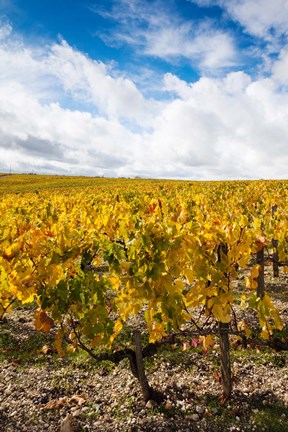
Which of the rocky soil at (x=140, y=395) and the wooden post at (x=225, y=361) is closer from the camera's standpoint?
the rocky soil at (x=140, y=395)

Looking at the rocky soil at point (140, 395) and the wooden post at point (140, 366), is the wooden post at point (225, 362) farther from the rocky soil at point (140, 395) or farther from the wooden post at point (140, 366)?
the wooden post at point (140, 366)

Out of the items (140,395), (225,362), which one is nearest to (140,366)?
(140,395)

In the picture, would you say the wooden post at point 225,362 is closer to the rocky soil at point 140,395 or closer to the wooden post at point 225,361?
the wooden post at point 225,361

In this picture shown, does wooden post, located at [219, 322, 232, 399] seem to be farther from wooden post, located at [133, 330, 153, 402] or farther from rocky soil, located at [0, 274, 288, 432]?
wooden post, located at [133, 330, 153, 402]

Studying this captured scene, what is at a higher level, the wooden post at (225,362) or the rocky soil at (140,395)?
the wooden post at (225,362)

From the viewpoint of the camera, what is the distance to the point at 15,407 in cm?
524

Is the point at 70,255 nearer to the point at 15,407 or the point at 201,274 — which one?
the point at 201,274

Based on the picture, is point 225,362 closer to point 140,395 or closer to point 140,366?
point 140,366

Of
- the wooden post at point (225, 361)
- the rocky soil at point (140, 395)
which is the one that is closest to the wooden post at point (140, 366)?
the rocky soil at point (140, 395)

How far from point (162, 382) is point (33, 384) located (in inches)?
89.6

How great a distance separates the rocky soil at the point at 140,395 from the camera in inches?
187

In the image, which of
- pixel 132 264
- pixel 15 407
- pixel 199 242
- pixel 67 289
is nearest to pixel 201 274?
pixel 199 242

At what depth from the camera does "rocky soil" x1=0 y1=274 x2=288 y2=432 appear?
15.5ft

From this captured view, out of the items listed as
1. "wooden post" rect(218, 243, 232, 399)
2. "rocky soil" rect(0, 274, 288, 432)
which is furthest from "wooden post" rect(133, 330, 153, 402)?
"wooden post" rect(218, 243, 232, 399)
